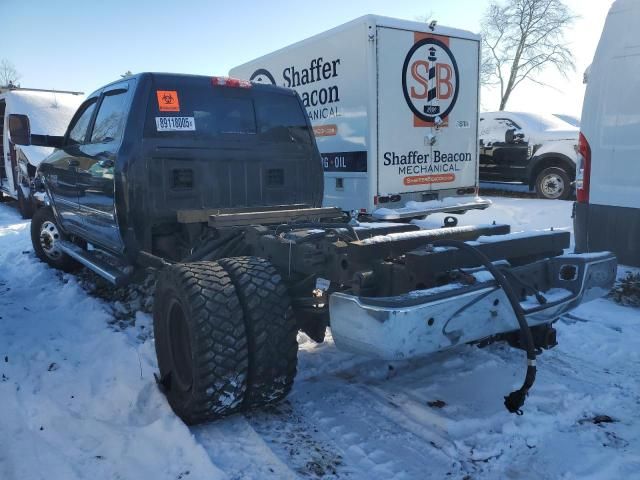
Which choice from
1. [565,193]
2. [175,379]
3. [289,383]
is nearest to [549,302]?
[289,383]

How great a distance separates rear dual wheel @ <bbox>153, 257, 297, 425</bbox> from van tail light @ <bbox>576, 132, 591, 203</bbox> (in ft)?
12.2

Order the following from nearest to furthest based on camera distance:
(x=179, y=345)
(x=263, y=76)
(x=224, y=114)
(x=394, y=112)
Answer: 1. (x=179, y=345)
2. (x=224, y=114)
3. (x=394, y=112)
4. (x=263, y=76)

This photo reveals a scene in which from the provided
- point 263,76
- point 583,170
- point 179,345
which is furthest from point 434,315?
point 263,76

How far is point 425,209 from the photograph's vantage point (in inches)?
298

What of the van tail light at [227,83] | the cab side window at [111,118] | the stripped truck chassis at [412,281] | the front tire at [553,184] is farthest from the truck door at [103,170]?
the front tire at [553,184]

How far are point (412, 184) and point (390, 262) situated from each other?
197 inches

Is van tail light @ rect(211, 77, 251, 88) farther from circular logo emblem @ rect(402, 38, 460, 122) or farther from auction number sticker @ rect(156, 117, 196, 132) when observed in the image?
circular logo emblem @ rect(402, 38, 460, 122)

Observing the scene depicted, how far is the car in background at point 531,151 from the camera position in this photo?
11305 millimetres

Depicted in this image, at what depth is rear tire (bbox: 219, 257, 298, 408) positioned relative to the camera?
283cm

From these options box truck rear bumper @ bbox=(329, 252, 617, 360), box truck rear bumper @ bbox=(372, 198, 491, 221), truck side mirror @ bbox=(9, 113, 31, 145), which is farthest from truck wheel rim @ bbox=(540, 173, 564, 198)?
truck side mirror @ bbox=(9, 113, 31, 145)

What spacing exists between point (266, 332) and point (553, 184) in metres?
10.2

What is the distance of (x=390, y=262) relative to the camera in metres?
2.86

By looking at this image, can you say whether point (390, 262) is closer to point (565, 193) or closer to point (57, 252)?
point (57, 252)

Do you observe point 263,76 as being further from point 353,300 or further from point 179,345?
point 353,300
